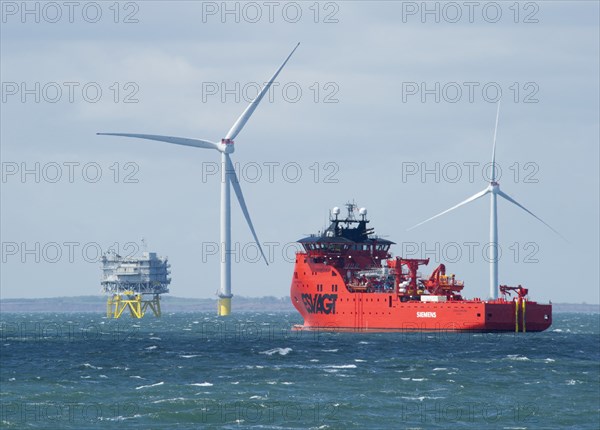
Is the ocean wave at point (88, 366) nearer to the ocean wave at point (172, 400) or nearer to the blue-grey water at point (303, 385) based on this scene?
the blue-grey water at point (303, 385)

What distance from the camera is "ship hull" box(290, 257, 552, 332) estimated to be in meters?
124

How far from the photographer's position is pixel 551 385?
74312 mm

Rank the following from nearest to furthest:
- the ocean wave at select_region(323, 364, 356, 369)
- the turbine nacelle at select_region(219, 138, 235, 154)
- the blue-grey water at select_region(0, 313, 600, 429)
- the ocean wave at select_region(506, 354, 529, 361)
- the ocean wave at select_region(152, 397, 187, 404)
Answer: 1. the blue-grey water at select_region(0, 313, 600, 429)
2. the ocean wave at select_region(152, 397, 187, 404)
3. the ocean wave at select_region(323, 364, 356, 369)
4. the ocean wave at select_region(506, 354, 529, 361)
5. the turbine nacelle at select_region(219, 138, 235, 154)

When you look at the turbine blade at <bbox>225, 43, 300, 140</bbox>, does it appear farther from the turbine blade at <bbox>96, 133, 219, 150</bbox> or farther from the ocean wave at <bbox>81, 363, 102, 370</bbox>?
the ocean wave at <bbox>81, 363, 102, 370</bbox>

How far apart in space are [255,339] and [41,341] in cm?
2073

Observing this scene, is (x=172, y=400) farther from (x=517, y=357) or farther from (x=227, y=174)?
(x=227, y=174)

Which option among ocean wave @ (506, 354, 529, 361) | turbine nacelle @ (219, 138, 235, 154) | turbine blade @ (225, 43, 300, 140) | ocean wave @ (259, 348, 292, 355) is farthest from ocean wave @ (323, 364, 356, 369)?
turbine nacelle @ (219, 138, 235, 154)

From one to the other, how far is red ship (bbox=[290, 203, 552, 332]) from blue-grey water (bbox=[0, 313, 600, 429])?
1274cm

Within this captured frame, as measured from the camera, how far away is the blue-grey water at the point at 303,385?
6025 cm

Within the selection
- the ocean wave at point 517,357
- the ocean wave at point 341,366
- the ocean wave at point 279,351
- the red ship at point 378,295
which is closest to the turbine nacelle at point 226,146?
the red ship at point 378,295

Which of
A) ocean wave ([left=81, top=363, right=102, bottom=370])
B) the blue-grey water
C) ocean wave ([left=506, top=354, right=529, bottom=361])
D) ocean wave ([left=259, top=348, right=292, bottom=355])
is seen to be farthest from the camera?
ocean wave ([left=259, top=348, right=292, bottom=355])

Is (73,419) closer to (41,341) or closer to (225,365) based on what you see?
(225,365)

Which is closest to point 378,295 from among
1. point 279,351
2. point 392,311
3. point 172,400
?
point 392,311

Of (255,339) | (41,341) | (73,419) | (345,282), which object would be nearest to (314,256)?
(345,282)
